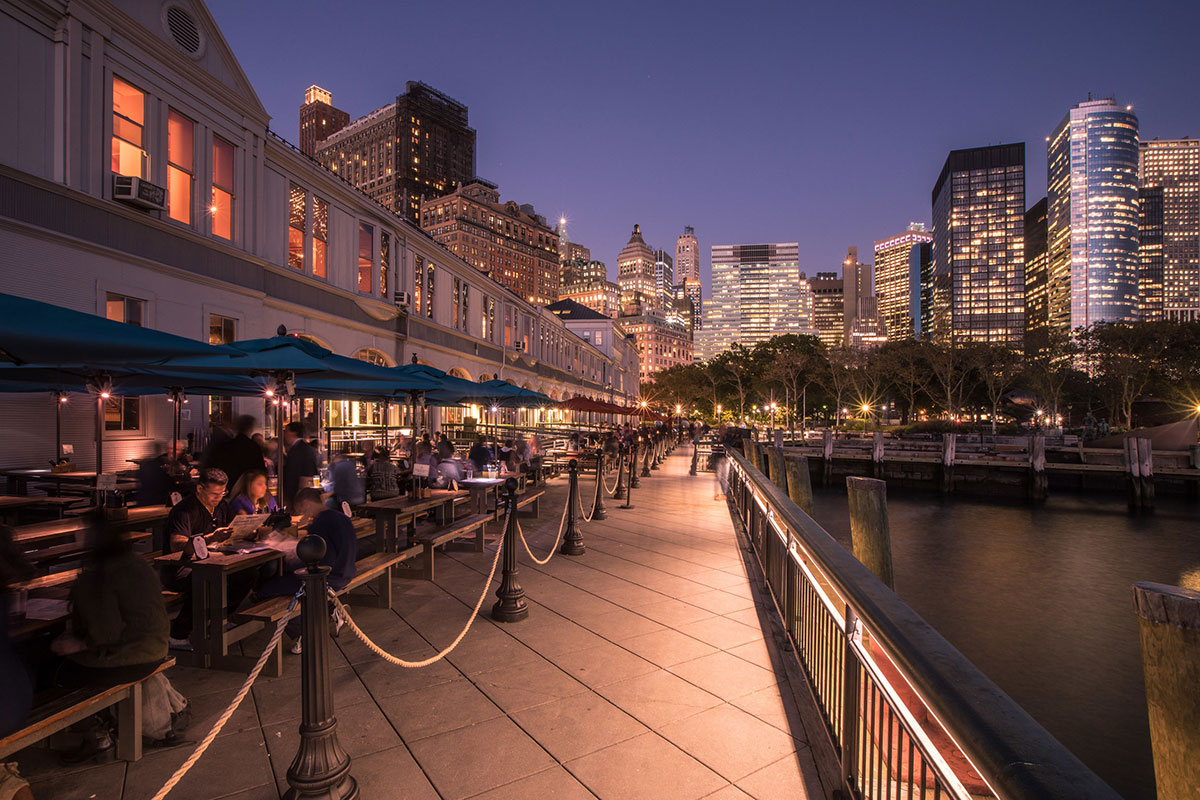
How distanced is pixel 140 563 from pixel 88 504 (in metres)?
7.71

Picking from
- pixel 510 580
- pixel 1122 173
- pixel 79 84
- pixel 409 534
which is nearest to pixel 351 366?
pixel 409 534

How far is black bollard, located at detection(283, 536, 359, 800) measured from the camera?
3043 millimetres

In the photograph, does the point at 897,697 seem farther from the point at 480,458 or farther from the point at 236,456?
the point at 480,458

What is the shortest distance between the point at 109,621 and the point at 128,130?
556 inches

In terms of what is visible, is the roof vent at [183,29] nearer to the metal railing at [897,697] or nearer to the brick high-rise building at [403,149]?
the metal railing at [897,697]

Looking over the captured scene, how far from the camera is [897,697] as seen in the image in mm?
2217

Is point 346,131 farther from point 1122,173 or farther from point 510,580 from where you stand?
point 1122,173

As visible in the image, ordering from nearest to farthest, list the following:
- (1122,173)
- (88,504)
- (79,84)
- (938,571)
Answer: (88,504), (79,84), (938,571), (1122,173)

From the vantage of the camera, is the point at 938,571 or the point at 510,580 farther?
the point at 938,571

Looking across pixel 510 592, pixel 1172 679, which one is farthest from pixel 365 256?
pixel 1172 679

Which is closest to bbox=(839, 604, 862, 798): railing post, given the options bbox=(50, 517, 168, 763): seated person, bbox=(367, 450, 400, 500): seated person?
bbox=(50, 517, 168, 763): seated person

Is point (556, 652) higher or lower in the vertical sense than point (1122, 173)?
lower

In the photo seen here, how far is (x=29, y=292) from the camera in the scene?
10672 mm

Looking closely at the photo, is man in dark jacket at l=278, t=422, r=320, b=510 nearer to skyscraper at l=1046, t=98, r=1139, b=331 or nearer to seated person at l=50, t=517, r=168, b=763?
seated person at l=50, t=517, r=168, b=763
